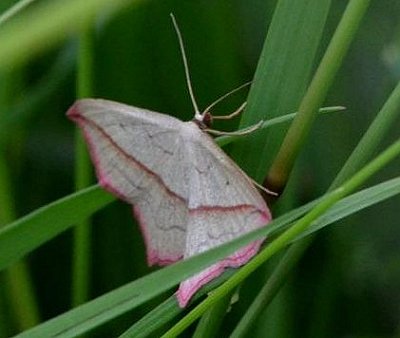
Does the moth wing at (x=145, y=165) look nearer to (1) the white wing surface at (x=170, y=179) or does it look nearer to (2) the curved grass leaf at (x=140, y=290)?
(1) the white wing surface at (x=170, y=179)

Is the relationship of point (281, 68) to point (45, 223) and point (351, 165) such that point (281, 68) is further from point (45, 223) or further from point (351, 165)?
point (45, 223)

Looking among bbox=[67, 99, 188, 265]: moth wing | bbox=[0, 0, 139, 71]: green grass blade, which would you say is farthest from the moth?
bbox=[0, 0, 139, 71]: green grass blade

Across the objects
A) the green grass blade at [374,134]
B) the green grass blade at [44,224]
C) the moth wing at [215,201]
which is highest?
the green grass blade at [44,224]

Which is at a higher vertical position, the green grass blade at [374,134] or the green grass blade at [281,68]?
the green grass blade at [281,68]

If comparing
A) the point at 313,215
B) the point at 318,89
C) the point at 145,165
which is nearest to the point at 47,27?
the point at 313,215

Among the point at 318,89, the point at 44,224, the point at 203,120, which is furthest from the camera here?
the point at 203,120

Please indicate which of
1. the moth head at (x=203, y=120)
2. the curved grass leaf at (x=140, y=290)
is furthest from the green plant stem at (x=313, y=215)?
the moth head at (x=203, y=120)

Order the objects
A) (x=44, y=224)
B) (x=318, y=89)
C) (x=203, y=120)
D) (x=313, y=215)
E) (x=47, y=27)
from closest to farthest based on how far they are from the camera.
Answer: (x=47, y=27)
(x=313, y=215)
(x=318, y=89)
(x=44, y=224)
(x=203, y=120)
